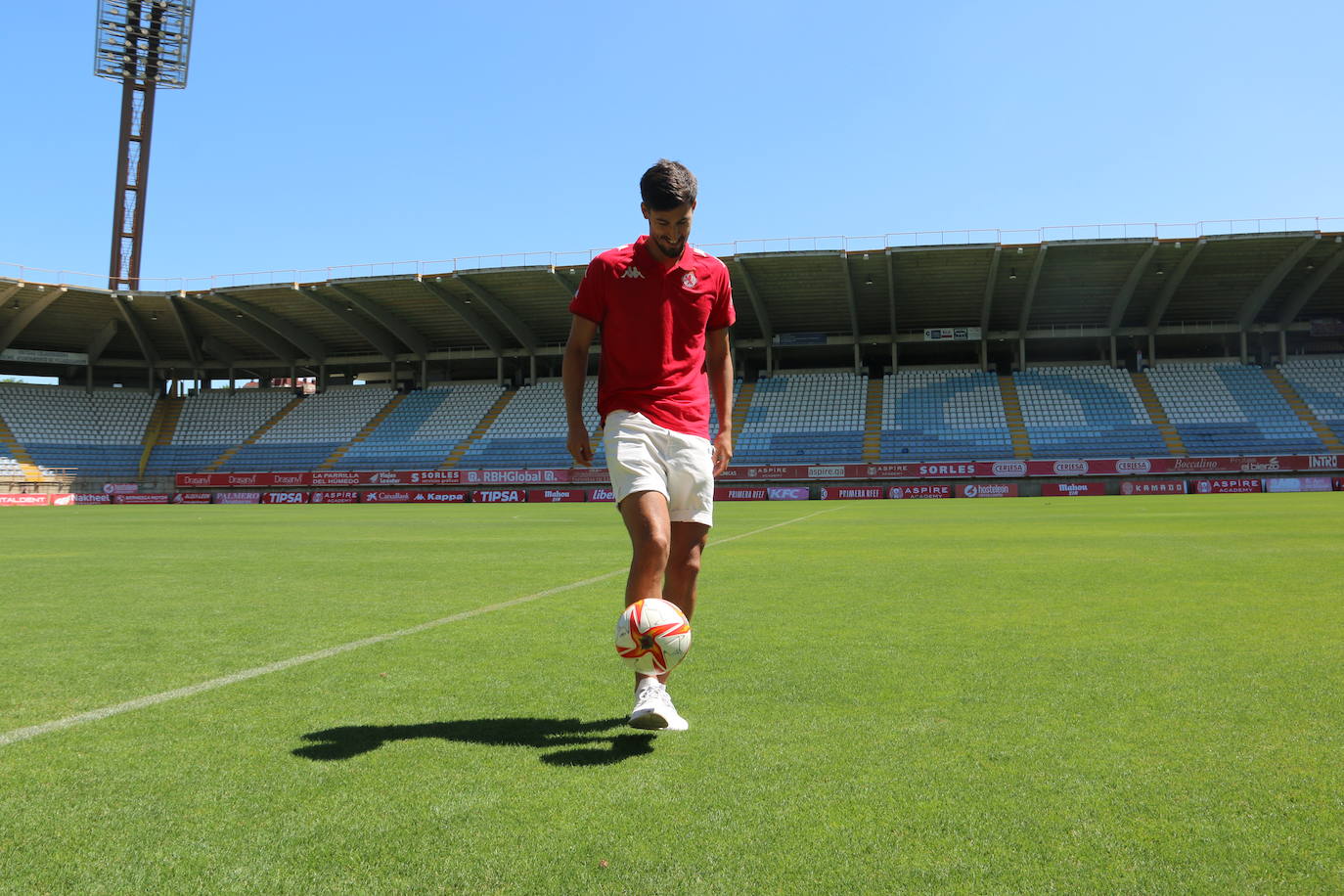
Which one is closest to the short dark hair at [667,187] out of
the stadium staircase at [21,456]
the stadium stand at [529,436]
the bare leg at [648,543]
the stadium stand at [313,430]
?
the bare leg at [648,543]

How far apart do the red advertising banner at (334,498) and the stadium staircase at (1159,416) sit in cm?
3626

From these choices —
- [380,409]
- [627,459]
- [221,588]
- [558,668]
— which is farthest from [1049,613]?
[380,409]

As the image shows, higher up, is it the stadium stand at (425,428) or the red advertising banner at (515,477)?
the stadium stand at (425,428)

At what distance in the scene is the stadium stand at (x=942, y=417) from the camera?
40.6 metres

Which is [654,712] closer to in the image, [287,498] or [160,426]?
[287,498]

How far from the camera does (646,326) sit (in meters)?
3.66

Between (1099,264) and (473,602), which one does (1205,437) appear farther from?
(473,602)

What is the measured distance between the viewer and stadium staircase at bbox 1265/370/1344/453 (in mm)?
37594

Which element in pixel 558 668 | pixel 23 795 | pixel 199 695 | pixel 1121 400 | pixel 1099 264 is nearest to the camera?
pixel 23 795

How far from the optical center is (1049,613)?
235 inches

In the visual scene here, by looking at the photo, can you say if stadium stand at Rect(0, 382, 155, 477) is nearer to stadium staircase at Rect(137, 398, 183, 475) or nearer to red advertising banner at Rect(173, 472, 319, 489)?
stadium staircase at Rect(137, 398, 183, 475)

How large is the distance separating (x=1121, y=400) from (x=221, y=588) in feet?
139

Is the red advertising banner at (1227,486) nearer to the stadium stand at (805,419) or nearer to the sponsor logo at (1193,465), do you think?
the sponsor logo at (1193,465)

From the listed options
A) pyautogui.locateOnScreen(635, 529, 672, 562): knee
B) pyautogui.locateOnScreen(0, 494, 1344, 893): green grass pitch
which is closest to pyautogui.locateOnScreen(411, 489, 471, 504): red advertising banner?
pyautogui.locateOnScreen(0, 494, 1344, 893): green grass pitch
